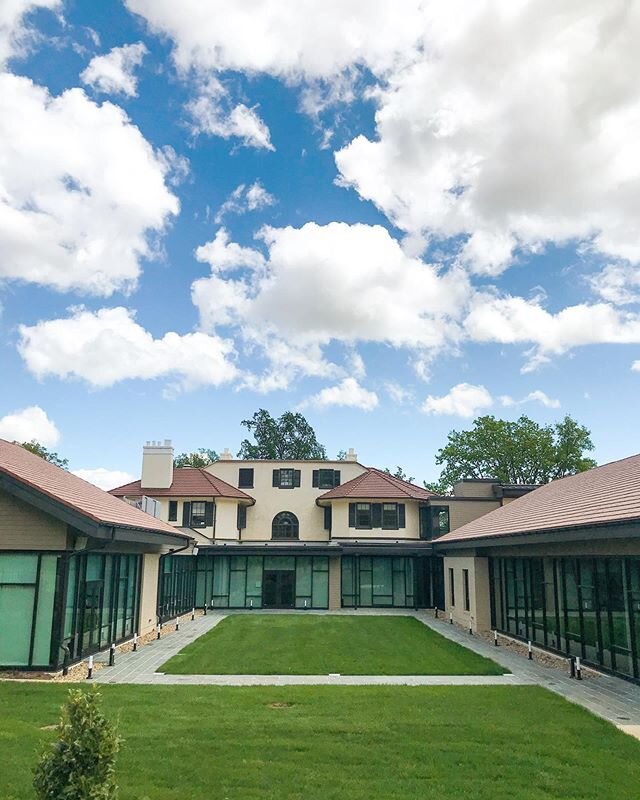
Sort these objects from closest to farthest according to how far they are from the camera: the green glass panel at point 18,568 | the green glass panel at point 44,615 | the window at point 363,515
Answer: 1. the green glass panel at point 44,615
2. the green glass panel at point 18,568
3. the window at point 363,515

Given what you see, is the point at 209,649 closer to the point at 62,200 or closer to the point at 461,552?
the point at 461,552

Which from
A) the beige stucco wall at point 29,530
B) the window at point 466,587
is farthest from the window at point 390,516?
the beige stucco wall at point 29,530

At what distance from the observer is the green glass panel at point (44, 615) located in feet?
50.8

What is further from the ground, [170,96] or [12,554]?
[170,96]

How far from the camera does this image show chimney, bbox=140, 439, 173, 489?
134ft

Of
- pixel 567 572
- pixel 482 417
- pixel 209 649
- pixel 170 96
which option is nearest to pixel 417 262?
pixel 170 96

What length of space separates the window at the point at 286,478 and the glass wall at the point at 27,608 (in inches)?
1125

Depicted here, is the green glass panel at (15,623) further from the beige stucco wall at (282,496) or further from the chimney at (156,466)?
the beige stucco wall at (282,496)

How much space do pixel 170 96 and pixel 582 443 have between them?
52.6 metres

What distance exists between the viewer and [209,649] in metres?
20.1

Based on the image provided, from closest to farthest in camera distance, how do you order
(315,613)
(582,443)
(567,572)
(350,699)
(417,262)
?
(350,699), (567,572), (417,262), (315,613), (582,443)

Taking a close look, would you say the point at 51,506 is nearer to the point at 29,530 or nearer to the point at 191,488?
the point at 29,530

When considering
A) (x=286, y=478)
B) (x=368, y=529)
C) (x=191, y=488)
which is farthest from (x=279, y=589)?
(x=286, y=478)

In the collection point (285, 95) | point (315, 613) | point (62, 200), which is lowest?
point (315, 613)
